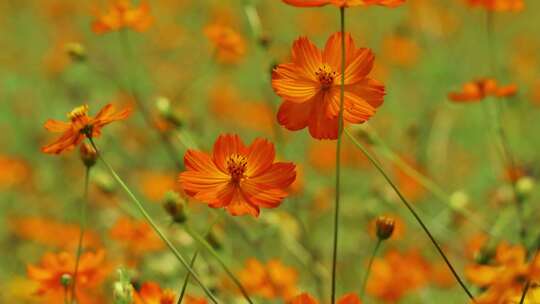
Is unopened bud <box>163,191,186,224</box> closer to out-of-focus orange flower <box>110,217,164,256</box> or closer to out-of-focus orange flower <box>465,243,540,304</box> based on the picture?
out-of-focus orange flower <box>465,243,540,304</box>

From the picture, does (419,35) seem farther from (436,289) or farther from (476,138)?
(436,289)

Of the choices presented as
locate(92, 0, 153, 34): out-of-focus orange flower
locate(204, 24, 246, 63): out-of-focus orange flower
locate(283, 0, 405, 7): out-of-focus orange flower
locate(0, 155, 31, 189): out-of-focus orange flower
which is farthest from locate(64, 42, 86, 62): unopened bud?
locate(0, 155, 31, 189): out-of-focus orange flower

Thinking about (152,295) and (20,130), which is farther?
(20,130)

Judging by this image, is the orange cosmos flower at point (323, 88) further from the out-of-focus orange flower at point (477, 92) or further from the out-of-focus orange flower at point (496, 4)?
the out-of-focus orange flower at point (496, 4)

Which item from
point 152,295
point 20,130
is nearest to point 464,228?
point 152,295

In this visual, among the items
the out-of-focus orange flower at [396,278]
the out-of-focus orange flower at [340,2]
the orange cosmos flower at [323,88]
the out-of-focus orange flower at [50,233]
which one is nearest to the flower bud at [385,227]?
the orange cosmos flower at [323,88]
